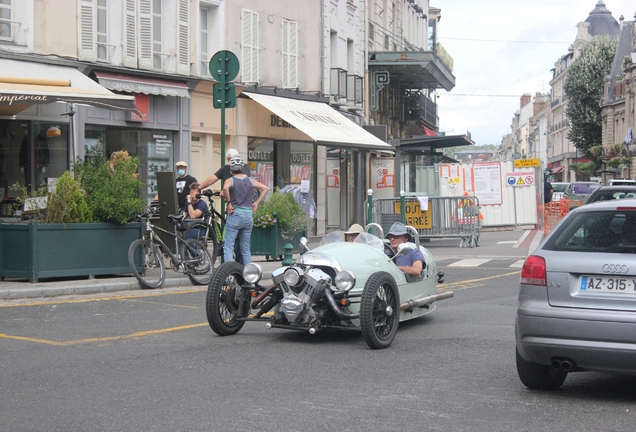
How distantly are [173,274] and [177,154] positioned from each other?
7.83 metres

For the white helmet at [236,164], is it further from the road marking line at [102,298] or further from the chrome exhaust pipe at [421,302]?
the chrome exhaust pipe at [421,302]

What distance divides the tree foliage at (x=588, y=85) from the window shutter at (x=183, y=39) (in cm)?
6514

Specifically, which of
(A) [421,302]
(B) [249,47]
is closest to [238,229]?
(A) [421,302]

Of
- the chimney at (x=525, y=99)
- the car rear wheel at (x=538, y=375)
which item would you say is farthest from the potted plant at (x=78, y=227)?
the chimney at (x=525, y=99)

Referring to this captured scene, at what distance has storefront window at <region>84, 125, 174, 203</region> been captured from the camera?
20.0 m

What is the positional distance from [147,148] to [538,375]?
1579 centimetres

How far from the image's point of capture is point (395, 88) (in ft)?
132

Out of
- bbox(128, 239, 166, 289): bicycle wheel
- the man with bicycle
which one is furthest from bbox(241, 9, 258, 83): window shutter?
bbox(128, 239, 166, 289): bicycle wheel

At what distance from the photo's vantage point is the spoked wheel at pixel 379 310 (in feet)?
25.0

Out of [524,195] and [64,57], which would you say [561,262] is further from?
[524,195]

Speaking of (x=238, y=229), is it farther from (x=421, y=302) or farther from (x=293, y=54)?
(x=293, y=54)

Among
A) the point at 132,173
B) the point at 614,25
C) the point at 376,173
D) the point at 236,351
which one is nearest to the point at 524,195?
the point at 376,173

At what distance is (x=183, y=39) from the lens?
21484mm

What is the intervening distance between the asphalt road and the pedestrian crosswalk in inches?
315
